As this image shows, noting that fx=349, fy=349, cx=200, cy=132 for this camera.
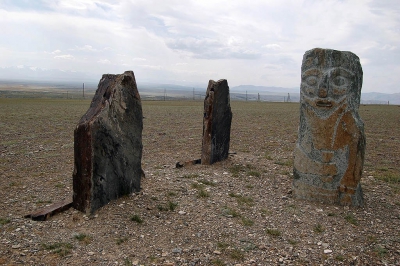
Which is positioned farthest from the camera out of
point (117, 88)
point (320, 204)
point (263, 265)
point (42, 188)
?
point (42, 188)

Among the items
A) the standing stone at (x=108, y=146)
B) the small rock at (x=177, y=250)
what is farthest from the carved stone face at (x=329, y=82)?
the small rock at (x=177, y=250)

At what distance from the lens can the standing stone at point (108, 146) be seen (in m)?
5.84

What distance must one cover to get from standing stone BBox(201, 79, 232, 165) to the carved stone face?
304cm

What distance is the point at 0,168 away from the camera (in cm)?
902

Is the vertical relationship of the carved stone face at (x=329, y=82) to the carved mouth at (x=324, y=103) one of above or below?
above

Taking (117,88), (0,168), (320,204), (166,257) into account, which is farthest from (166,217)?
(0,168)

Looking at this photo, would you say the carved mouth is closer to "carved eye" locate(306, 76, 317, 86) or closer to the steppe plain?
"carved eye" locate(306, 76, 317, 86)

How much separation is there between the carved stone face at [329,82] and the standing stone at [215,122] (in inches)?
120

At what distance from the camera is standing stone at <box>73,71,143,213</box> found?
19.2 feet

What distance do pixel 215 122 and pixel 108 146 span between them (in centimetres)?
401

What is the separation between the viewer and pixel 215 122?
959 centimetres

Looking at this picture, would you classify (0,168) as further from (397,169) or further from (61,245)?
(397,169)

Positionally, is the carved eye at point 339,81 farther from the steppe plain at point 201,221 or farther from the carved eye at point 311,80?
the steppe plain at point 201,221

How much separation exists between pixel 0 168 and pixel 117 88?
4740 mm
